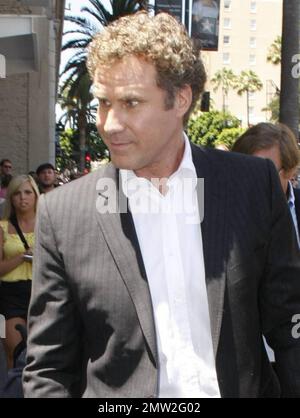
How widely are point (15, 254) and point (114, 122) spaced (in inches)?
177

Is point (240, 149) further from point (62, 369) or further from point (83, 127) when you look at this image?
point (83, 127)

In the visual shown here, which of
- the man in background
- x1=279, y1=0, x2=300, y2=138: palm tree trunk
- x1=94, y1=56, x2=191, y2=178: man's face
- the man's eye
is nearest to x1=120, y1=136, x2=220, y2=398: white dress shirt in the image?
x1=94, y1=56, x2=191, y2=178: man's face

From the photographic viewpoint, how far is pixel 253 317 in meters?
2.41

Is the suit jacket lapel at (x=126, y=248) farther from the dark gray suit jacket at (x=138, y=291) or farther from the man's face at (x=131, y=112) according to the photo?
the man's face at (x=131, y=112)

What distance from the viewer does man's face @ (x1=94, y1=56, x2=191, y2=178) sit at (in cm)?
230

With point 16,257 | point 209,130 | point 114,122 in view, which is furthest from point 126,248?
point 209,130

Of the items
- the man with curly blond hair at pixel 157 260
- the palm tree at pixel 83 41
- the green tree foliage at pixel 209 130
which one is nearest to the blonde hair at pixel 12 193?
the man with curly blond hair at pixel 157 260

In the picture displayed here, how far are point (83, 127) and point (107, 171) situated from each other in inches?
1584

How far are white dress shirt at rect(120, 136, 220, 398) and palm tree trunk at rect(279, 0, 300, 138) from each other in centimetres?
738

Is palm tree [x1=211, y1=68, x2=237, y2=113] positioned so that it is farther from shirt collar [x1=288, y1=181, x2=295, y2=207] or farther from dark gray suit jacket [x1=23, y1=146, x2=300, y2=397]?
dark gray suit jacket [x1=23, y1=146, x2=300, y2=397]

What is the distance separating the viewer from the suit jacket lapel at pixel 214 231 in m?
2.32

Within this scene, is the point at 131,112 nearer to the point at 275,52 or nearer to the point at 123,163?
the point at 123,163

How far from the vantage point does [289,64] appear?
31.5 feet
